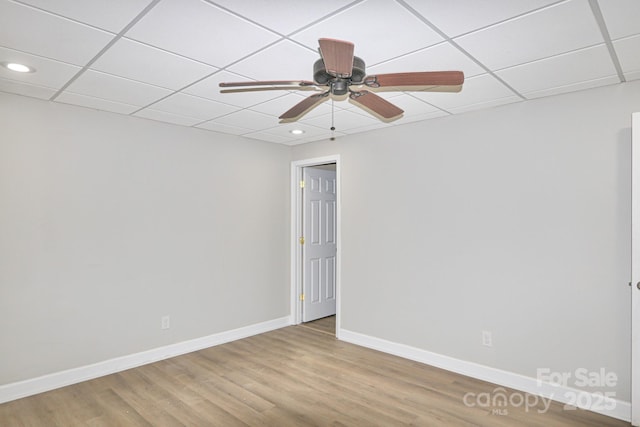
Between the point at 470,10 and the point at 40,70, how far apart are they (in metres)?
2.72

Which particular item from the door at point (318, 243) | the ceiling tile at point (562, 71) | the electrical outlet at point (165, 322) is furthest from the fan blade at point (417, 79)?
the door at point (318, 243)

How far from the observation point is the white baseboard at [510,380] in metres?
2.71

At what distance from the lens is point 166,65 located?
93.3 inches

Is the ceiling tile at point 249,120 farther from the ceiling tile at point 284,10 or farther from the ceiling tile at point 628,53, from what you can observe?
the ceiling tile at point 628,53

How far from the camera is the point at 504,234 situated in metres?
3.22

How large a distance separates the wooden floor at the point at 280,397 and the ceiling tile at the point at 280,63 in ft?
8.10

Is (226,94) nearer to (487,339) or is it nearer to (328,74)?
(328,74)

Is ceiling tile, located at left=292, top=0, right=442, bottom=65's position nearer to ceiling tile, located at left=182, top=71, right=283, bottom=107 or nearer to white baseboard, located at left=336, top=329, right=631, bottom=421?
ceiling tile, located at left=182, top=71, right=283, bottom=107

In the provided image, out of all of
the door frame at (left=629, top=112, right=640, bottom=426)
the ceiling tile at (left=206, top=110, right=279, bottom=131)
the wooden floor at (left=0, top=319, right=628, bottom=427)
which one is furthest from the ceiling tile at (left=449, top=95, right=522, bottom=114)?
the wooden floor at (left=0, top=319, right=628, bottom=427)

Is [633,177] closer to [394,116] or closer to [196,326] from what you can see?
[394,116]

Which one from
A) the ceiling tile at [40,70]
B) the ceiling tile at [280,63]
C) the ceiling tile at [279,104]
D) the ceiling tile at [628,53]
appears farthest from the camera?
the ceiling tile at [279,104]

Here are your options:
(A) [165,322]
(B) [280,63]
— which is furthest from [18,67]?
(A) [165,322]

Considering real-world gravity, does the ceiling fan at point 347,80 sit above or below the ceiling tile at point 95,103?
below

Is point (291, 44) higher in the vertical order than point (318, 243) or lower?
higher
